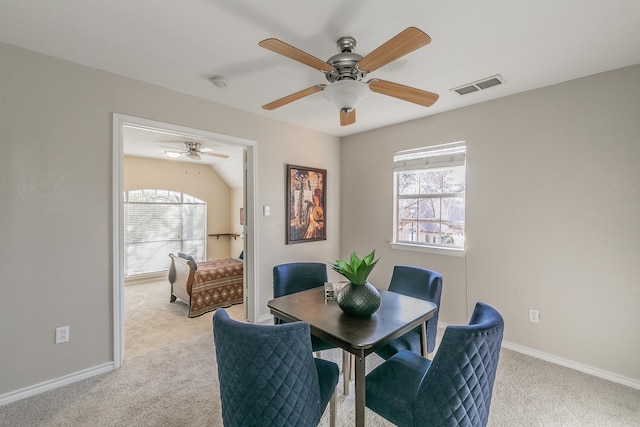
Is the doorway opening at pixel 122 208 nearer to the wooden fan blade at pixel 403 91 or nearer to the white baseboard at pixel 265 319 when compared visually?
the white baseboard at pixel 265 319

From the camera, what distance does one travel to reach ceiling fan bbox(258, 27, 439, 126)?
55.6 inches

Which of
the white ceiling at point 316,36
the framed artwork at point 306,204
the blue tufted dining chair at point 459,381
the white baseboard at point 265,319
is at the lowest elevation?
the white baseboard at point 265,319

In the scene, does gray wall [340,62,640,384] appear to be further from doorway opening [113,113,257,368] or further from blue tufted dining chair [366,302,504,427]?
doorway opening [113,113,257,368]

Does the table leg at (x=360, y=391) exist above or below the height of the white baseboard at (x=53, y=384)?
above

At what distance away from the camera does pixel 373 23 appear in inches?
67.1

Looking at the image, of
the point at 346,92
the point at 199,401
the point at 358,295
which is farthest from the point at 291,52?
the point at 199,401

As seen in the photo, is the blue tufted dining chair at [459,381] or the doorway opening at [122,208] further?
the doorway opening at [122,208]

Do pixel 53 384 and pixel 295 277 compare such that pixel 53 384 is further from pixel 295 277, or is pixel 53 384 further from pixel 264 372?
pixel 264 372

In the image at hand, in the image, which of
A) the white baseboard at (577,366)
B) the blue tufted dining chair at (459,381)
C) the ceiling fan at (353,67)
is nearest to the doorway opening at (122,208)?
the ceiling fan at (353,67)

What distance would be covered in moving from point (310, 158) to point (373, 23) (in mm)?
2349

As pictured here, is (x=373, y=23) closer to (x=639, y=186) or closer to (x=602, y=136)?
(x=602, y=136)

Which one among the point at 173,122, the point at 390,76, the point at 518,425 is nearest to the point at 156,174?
the point at 173,122

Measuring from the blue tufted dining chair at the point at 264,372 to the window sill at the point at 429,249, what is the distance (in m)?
2.47

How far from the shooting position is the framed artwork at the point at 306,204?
12.2ft
